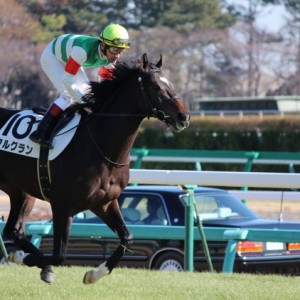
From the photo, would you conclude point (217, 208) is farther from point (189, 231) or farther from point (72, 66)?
Result: point (72, 66)

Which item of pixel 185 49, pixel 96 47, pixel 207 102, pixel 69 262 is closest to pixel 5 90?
pixel 207 102

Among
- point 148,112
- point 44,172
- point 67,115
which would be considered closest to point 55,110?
point 67,115

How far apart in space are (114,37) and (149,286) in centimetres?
208

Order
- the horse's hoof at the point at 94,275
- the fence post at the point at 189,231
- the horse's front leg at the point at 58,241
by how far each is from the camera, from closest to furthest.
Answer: the horse's front leg at the point at 58,241
the horse's hoof at the point at 94,275
the fence post at the point at 189,231

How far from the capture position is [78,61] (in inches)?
313

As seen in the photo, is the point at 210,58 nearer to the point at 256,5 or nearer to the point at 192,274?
the point at 256,5

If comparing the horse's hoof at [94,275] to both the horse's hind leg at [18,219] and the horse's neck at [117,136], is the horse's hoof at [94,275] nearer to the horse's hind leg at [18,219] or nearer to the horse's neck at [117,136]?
the horse's hind leg at [18,219]

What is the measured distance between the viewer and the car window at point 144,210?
11367mm

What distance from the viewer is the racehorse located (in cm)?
773

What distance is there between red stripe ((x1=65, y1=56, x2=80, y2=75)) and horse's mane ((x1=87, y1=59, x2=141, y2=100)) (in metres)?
0.26

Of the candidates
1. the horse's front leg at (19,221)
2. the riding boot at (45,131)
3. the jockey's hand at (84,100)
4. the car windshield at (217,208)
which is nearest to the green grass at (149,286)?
the horse's front leg at (19,221)

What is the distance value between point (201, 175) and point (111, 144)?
8.31 ft

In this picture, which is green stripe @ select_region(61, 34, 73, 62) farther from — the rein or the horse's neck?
the horse's neck

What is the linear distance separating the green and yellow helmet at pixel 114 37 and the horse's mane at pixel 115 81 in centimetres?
21
